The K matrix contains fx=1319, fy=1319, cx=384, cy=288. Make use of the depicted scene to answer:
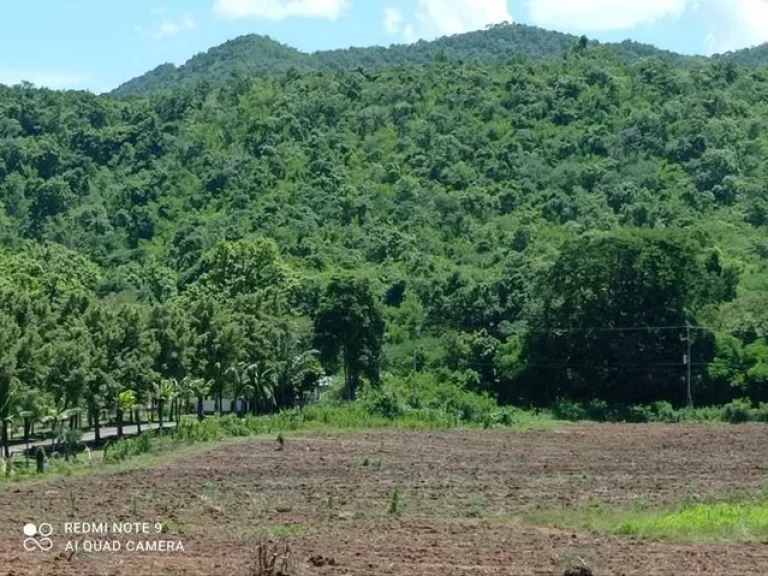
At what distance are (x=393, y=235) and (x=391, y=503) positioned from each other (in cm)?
8235

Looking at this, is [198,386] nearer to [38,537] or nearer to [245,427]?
[245,427]

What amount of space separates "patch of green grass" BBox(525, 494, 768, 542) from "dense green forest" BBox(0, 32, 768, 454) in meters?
21.1

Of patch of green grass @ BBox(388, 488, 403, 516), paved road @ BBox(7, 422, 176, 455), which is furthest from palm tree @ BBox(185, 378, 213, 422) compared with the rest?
patch of green grass @ BBox(388, 488, 403, 516)

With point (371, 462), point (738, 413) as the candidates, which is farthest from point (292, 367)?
point (371, 462)

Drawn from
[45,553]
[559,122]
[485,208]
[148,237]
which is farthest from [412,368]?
[45,553]

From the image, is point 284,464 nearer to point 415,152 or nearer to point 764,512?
point 764,512

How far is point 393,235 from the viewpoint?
4348 inches

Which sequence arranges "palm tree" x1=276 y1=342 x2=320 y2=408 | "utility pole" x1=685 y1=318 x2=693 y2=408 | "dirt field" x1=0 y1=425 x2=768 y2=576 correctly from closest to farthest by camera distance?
→ "dirt field" x1=0 y1=425 x2=768 y2=576 < "utility pole" x1=685 y1=318 x2=693 y2=408 < "palm tree" x1=276 y1=342 x2=320 y2=408

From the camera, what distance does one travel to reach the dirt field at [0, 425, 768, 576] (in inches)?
807

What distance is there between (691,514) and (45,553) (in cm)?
1270

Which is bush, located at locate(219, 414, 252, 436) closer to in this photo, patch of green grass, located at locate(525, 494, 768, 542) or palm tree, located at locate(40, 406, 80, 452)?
palm tree, located at locate(40, 406, 80, 452)

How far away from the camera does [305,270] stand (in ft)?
342

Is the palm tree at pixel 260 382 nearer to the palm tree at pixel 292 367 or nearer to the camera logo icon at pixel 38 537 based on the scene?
the palm tree at pixel 292 367

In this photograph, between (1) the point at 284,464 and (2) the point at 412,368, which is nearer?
(1) the point at 284,464
